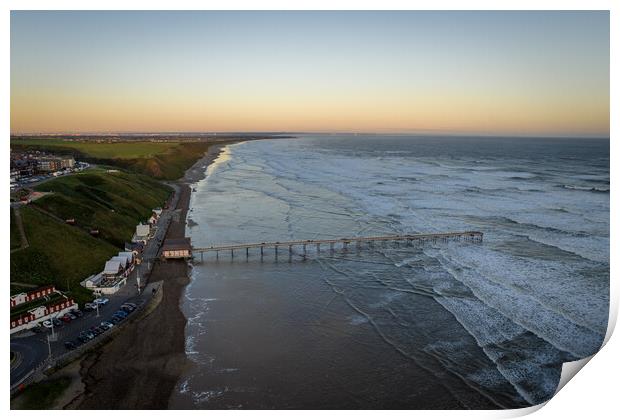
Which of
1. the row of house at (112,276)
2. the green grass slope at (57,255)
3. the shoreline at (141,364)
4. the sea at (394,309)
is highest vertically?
the green grass slope at (57,255)

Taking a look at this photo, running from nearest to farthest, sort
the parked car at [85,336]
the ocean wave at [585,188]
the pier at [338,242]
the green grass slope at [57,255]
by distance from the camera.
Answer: the parked car at [85,336]
the green grass slope at [57,255]
the pier at [338,242]
the ocean wave at [585,188]

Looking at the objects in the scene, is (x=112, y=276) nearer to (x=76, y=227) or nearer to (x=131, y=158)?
(x=76, y=227)

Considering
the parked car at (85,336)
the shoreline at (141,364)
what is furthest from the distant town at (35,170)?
the shoreline at (141,364)

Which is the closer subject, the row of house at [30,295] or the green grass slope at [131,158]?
the row of house at [30,295]

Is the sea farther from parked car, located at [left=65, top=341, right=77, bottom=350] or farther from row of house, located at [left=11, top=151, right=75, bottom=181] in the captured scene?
row of house, located at [left=11, top=151, right=75, bottom=181]

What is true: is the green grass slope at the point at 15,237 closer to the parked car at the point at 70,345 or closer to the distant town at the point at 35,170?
the parked car at the point at 70,345

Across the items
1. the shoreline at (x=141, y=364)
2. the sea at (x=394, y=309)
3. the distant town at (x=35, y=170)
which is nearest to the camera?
the shoreline at (x=141, y=364)
